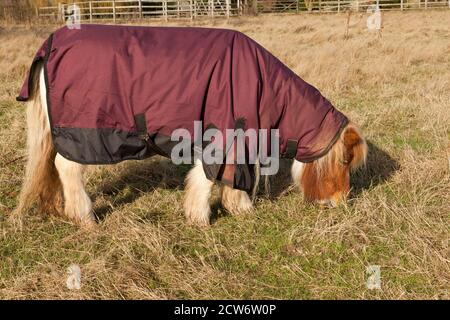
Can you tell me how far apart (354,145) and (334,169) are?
0.24m

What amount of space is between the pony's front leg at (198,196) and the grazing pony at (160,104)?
0.04 meters

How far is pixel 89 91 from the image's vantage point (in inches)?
131

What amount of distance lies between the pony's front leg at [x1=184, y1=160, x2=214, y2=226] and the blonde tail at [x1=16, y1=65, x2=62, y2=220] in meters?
1.03

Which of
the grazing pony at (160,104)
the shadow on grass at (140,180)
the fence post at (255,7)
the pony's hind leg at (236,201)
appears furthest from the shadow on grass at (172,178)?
the fence post at (255,7)

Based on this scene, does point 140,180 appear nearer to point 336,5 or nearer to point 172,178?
point 172,178

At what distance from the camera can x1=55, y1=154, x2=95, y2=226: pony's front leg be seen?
11.6 feet

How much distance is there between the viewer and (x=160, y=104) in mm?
3324

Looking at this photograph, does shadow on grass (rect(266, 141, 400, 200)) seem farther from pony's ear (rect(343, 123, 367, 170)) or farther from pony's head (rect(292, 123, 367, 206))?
pony's ear (rect(343, 123, 367, 170))

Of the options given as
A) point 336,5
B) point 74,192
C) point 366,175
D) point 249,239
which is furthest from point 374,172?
point 336,5

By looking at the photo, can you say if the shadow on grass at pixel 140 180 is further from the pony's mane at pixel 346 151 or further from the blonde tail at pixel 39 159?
the pony's mane at pixel 346 151

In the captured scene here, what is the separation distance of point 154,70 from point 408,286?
86.6 inches

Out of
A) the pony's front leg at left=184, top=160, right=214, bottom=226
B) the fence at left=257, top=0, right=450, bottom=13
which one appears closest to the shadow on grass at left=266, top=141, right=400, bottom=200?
the pony's front leg at left=184, top=160, right=214, bottom=226

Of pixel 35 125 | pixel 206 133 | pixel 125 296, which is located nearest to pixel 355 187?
pixel 206 133
